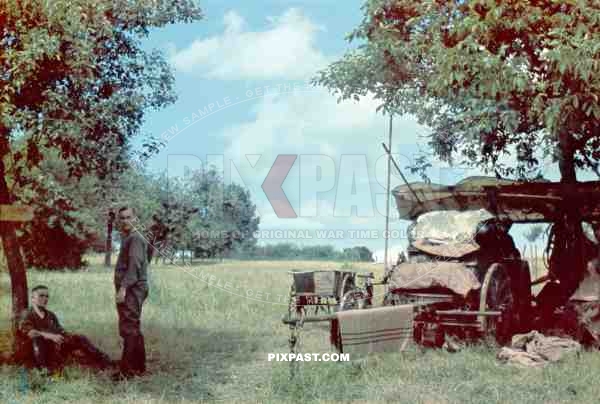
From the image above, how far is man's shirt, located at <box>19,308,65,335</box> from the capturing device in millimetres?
9125

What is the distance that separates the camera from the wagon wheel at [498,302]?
37.5ft

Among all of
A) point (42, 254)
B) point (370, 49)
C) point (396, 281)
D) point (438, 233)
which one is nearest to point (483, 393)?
point (396, 281)

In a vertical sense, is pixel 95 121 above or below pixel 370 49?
below

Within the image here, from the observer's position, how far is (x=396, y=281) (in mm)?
11562

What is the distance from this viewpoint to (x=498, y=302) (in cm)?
1224

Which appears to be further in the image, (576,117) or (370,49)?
(370,49)

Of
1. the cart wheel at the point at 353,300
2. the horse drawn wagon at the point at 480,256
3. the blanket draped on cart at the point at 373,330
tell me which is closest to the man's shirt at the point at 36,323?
the blanket draped on cart at the point at 373,330

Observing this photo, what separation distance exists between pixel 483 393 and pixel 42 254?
2955 cm

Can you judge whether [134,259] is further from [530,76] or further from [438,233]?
[530,76]

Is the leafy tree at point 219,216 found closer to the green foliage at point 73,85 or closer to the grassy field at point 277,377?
the grassy field at point 277,377

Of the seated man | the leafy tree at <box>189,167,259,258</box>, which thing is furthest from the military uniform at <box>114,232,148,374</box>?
the leafy tree at <box>189,167,259,258</box>

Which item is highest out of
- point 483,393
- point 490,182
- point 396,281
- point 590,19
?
point 590,19

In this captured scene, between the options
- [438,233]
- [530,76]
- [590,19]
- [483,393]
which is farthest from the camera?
[438,233]

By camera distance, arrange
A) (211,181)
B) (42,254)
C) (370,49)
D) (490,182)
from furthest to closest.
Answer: (42,254), (211,181), (490,182), (370,49)
